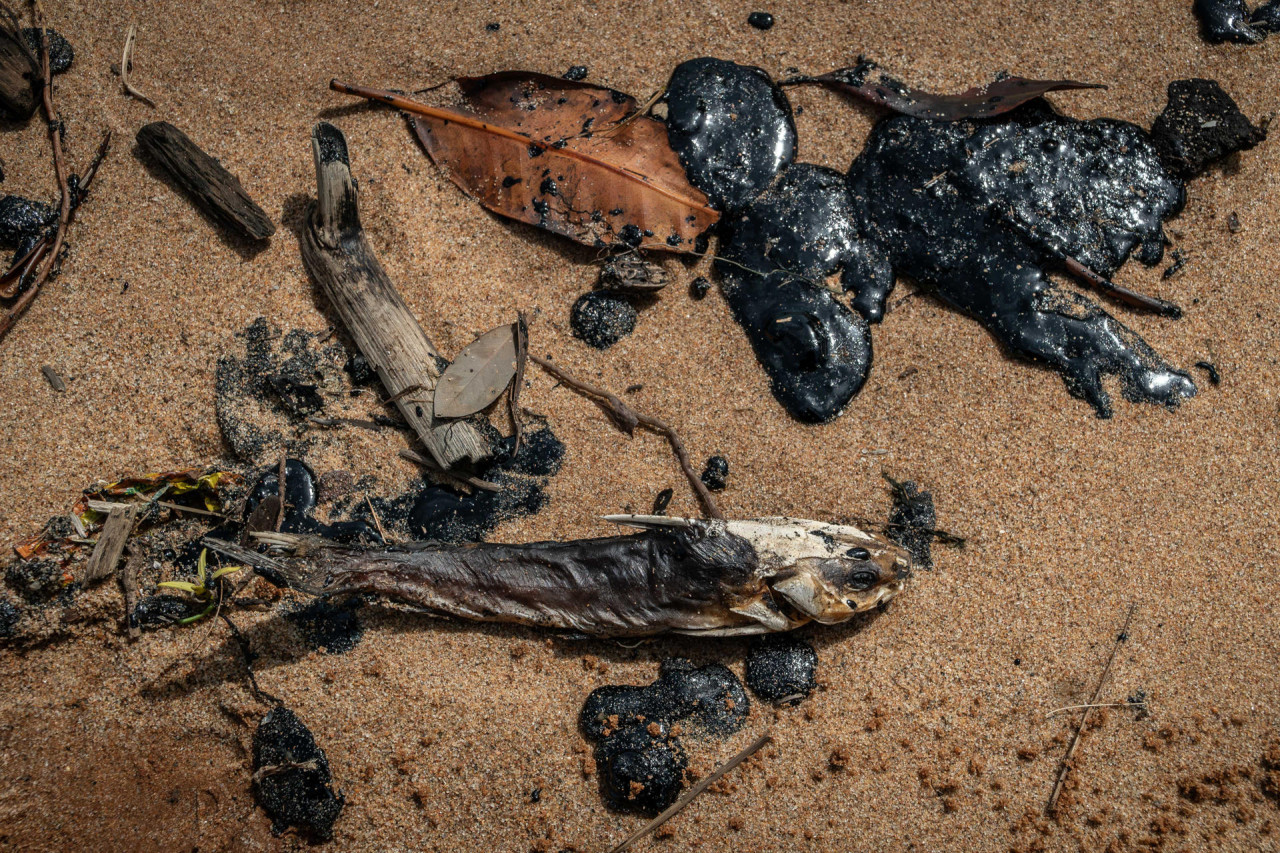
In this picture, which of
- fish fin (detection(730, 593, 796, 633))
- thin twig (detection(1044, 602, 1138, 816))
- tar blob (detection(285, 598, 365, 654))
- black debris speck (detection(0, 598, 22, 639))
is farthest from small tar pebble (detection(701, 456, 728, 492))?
black debris speck (detection(0, 598, 22, 639))

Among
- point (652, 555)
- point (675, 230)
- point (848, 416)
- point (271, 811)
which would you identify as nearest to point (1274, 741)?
point (848, 416)

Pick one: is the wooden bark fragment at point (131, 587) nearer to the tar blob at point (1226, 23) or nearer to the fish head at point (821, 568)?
the fish head at point (821, 568)

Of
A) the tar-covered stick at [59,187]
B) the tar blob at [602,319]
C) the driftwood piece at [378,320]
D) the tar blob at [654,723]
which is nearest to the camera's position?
the tar blob at [654,723]

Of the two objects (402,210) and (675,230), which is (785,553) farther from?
(402,210)

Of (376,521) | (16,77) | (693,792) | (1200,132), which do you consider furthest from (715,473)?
(16,77)

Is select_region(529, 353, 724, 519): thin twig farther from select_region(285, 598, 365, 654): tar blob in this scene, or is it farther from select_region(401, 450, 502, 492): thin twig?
select_region(285, 598, 365, 654): tar blob

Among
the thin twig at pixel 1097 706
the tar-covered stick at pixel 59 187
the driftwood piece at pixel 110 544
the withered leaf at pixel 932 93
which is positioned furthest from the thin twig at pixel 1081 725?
the tar-covered stick at pixel 59 187
